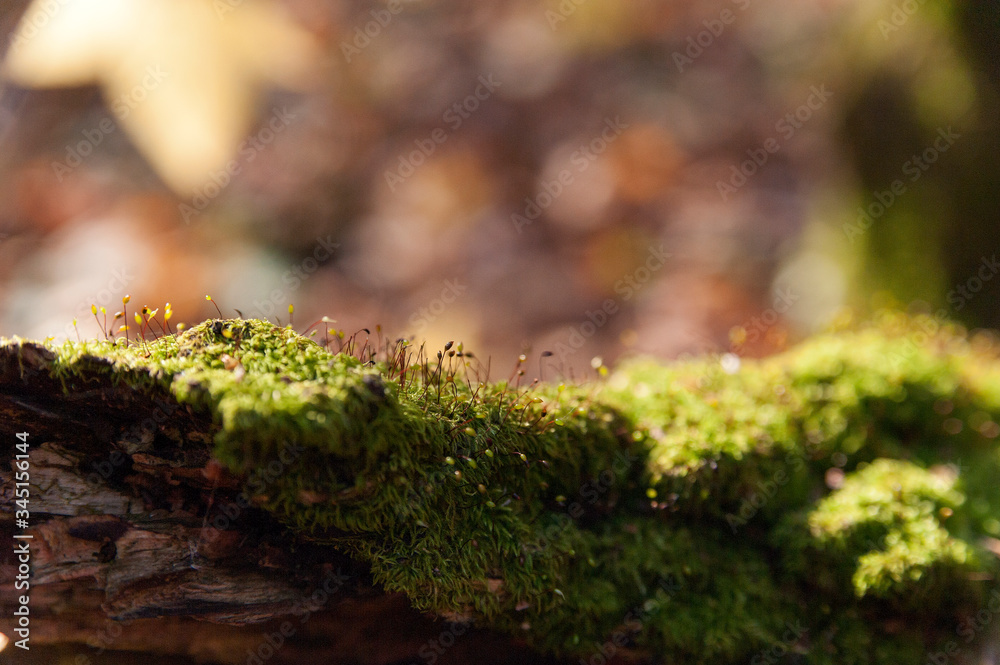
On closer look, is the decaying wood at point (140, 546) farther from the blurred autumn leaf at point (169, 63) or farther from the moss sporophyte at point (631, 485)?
the blurred autumn leaf at point (169, 63)

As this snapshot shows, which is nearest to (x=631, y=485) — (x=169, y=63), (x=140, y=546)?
(x=140, y=546)

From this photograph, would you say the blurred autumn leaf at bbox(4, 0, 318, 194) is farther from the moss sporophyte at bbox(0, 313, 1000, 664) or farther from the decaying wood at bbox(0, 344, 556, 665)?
the moss sporophyte at bbox(0, 313, 1000, 664)

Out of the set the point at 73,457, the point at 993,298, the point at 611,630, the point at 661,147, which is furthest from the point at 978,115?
the point at 73,457

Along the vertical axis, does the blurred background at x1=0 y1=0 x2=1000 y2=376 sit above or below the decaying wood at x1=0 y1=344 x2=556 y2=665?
above

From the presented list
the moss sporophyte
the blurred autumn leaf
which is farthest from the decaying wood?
the blurred autumn leaf

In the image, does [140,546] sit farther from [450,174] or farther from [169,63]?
[450,174]
